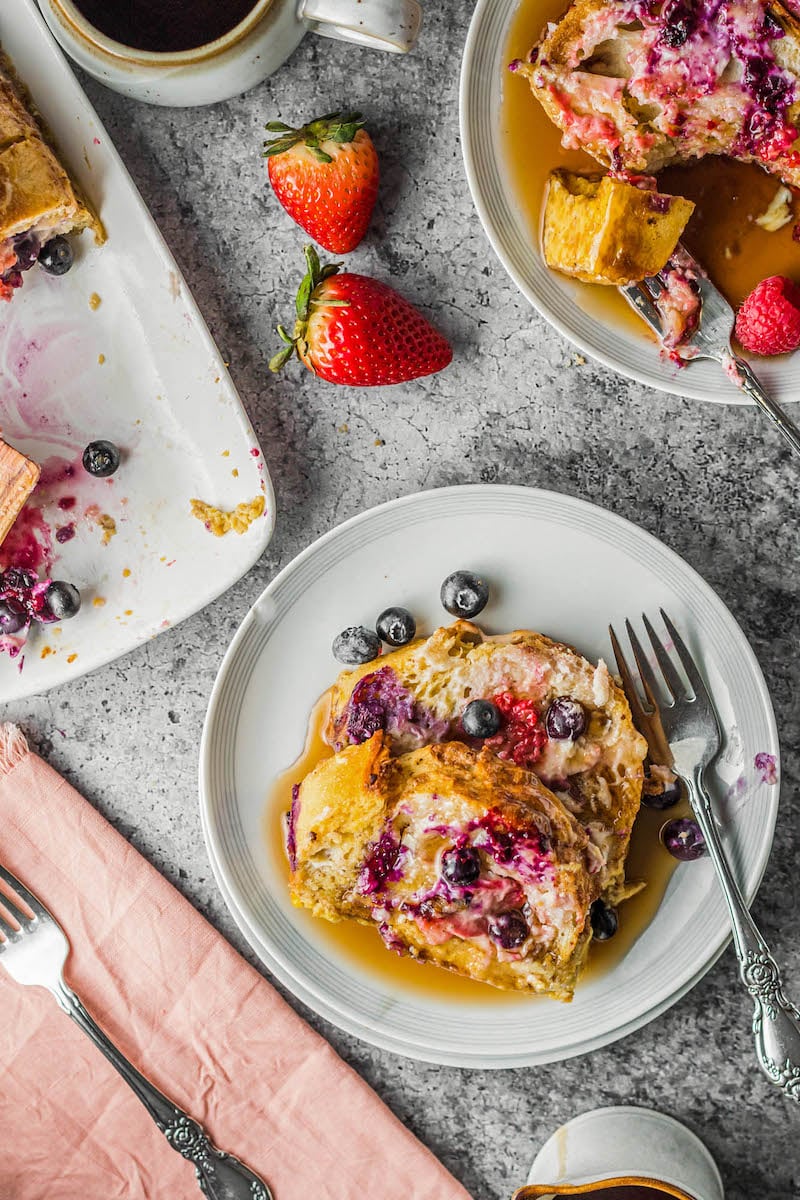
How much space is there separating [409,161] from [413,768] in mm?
1416

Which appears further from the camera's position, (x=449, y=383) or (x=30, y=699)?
(x=30, y=699)

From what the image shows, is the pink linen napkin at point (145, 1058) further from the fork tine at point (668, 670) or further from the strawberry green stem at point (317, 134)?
the strawberry green stem at point (317, 134)

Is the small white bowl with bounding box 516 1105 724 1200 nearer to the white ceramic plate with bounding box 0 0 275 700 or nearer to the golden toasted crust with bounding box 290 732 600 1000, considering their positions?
the golden toasted crust with bounding box 290 732 600 1000

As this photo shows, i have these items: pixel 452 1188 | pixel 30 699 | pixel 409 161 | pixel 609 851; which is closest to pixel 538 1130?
pixel 452 1188

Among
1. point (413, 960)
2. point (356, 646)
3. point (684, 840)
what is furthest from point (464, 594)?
point (413, 960)

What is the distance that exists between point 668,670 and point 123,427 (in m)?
1.40

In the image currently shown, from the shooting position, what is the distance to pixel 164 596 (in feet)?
7.97

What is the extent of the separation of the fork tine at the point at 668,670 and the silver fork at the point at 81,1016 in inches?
63.7

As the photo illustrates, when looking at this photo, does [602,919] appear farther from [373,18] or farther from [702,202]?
[373,18]

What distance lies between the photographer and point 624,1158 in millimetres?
2324

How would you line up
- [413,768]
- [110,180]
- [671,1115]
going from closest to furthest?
1. [413,768]
2. [110,180]
3. [671,1115]

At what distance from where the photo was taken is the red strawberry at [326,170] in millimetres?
2236

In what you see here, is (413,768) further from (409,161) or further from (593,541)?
(409,161)

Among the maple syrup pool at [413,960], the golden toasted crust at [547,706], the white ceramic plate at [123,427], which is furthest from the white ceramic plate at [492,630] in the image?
the white ceramic plate at [123,427]
